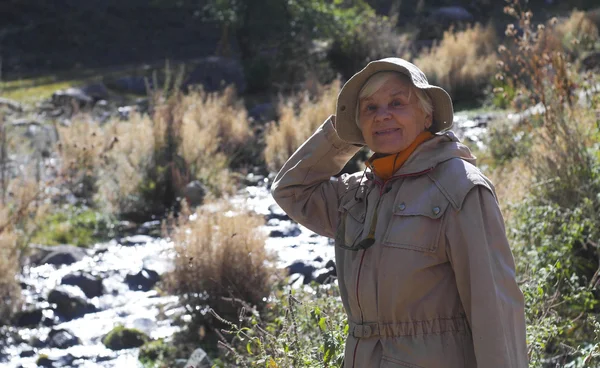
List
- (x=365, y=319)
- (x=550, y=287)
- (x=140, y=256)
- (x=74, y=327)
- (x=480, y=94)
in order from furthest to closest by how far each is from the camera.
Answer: (x=480, y=94) → (x=140, y=256) → (x=74, y=327) → (x=550, y=287) → (x=365, y=319)

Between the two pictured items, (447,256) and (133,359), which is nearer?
(447,256)

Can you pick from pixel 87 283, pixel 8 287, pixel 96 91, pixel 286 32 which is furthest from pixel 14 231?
pixel 286 32

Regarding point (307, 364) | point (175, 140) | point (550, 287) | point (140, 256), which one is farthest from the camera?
point (175, 140)

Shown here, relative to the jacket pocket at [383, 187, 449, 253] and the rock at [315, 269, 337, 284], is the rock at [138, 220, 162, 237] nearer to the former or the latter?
the rock at [315, 269, 337, 284]

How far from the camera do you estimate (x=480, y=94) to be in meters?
13.6

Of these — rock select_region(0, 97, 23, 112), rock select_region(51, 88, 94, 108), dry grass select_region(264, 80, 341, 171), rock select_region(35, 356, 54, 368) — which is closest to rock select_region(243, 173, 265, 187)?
dry grass select_region(264, 80, 341, 171)

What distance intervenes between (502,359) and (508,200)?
3754 mm

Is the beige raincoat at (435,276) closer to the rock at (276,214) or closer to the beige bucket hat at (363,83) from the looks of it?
the beige bucket hat at (363,83)

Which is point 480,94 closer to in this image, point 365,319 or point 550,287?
point 550,287

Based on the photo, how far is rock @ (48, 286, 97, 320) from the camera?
6.78 metres

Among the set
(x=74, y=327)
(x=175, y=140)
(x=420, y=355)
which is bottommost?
(x=74, y=327)

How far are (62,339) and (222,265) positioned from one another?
1329 mm

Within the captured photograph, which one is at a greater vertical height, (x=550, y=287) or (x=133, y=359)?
(x=550, y=287)

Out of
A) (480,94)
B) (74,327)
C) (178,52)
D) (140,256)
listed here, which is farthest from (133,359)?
(178,52)
